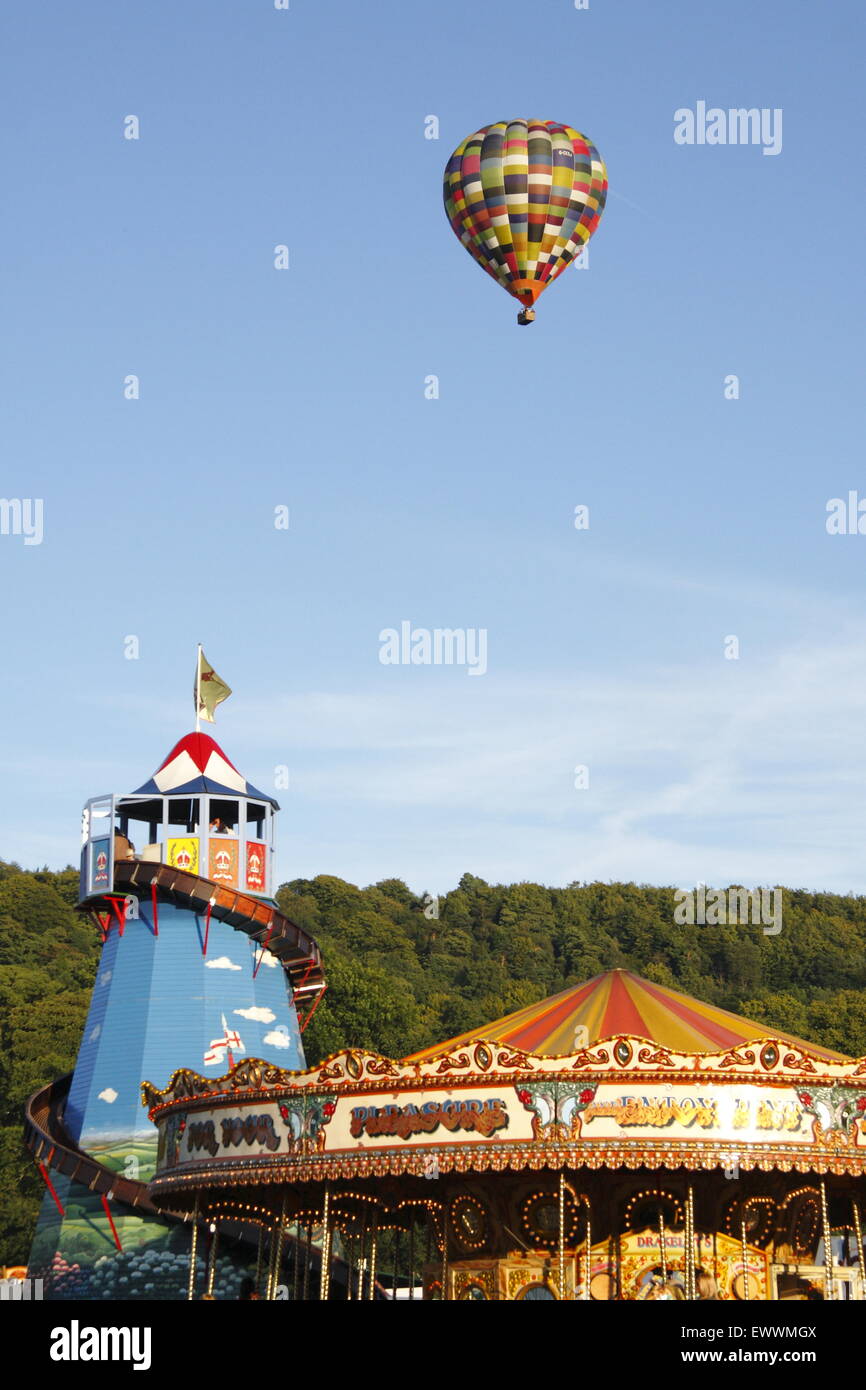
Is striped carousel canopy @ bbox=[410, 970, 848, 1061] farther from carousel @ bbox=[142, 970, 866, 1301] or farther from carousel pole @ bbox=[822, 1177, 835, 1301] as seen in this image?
carousel pole @ bbox=[822, 1177, 835, 1301]

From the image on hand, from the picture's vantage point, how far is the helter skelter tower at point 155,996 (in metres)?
38.7

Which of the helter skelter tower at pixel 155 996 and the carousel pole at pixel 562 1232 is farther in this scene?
the helter skelter tower at pixel 155 996

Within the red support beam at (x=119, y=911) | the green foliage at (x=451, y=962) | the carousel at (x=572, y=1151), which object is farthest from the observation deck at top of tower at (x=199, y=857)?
the green foliage at (x=451, y=962)

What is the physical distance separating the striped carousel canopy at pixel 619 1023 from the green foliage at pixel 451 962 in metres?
36.4

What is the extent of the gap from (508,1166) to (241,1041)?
16926mm

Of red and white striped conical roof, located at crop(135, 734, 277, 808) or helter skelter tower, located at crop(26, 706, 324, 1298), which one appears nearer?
helter skelter tower, located at crop(26, 706, 324, 1298)

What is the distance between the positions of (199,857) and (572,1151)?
20.3m

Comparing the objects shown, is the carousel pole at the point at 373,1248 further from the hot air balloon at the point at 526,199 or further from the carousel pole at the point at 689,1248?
the hot air balloon at the point at 526,199

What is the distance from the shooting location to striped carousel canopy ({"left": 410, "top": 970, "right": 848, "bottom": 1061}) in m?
28.1

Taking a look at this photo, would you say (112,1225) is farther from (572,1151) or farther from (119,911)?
(572,1151)

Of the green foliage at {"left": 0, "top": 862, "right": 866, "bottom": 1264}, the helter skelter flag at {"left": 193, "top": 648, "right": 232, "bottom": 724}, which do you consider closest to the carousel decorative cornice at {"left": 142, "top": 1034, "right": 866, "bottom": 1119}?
the helter skelter flag at {"left": 193, "top": 648, "right": 232, "bottom": 724}

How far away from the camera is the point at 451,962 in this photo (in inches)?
3752

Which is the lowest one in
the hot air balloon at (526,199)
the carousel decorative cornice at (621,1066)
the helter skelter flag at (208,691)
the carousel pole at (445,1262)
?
the carousel pole at (445,1262)

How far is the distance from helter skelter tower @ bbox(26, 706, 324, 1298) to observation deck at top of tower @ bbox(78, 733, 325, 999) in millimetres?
41
